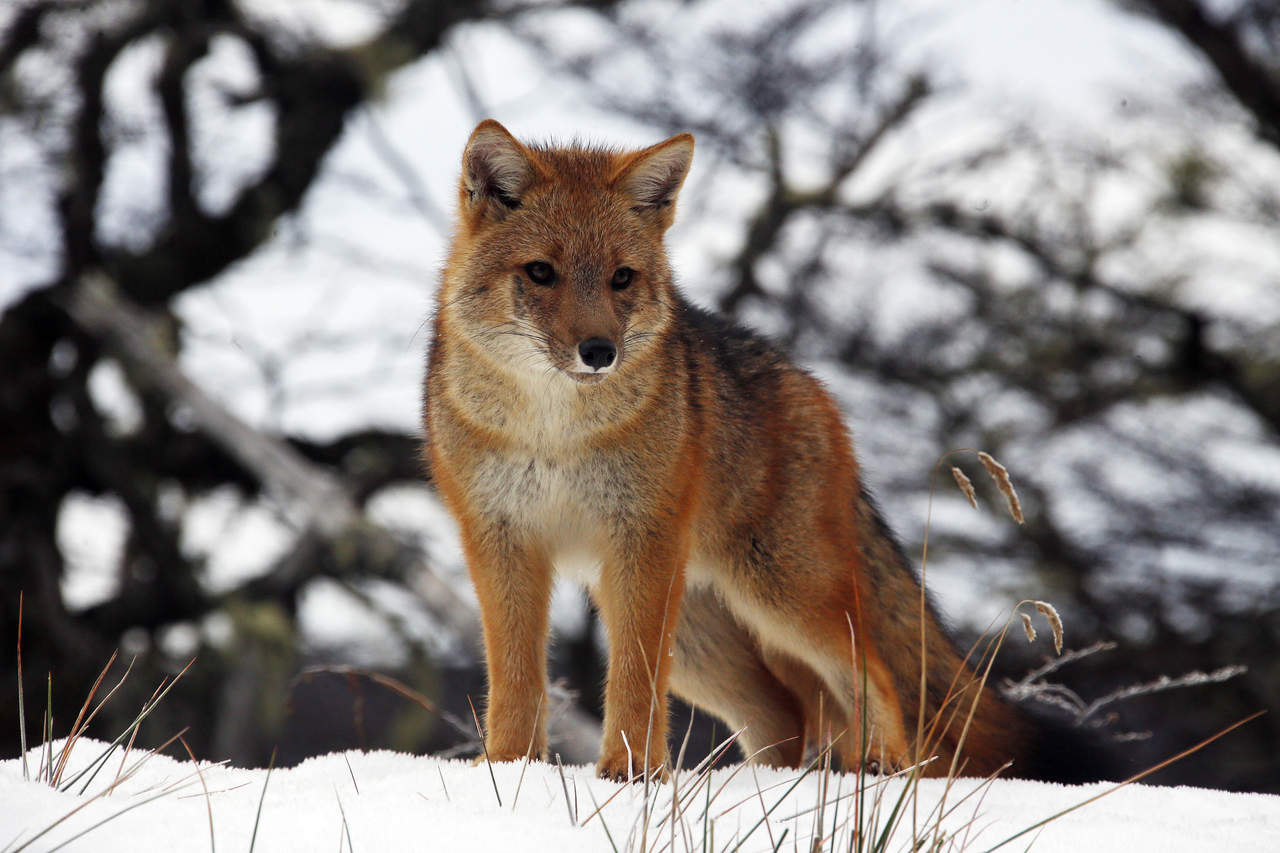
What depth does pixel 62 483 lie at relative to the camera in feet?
37.1

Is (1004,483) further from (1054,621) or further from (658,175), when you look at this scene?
(658,175)

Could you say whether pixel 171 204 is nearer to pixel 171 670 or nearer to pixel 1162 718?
pixel 171 670

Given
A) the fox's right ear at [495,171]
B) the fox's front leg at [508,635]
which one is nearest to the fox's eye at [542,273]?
the fox's right ear at [495,171]

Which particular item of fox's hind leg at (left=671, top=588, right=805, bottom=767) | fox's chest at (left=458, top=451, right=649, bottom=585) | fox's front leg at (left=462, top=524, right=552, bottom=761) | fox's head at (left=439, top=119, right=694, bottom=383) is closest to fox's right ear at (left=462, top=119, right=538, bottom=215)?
fox's head at (left=439, top=119, right=694, bottom=383)

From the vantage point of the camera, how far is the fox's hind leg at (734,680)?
4.71 m

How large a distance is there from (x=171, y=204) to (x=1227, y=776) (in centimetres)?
1284

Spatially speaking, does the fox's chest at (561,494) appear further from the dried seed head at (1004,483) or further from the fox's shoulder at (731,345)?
the dried seed head at (1004,483)

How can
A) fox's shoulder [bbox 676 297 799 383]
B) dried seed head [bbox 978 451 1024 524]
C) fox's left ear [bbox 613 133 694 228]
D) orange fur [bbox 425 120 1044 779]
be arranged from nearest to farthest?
dried seed head [bbox 978 451 1024 524]
orange fur [bbox 425 120 1044 779]
fox's left ear [bbox 613 133 694 228]
fox's shoulder [bbox 676 297 799 383]

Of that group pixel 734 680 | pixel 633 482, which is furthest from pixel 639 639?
pixel 734 680

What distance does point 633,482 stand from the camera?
3838 mm

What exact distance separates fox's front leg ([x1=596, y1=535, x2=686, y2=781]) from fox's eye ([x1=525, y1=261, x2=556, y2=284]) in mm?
931

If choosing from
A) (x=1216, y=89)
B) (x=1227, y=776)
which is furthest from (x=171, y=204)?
(x=1227, y=776)

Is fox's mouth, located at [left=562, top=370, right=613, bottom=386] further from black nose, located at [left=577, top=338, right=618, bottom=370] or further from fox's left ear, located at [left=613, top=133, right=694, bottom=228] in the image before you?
fox's left ear, located at [left=613, top=133, right=694, bottom=228]

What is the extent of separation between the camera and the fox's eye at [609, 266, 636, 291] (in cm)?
390
